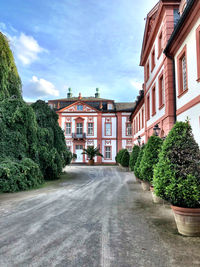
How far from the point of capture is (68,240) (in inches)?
145

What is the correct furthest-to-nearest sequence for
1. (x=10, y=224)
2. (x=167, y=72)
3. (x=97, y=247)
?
1. (x=167, y=72)
2. (x=10, y=224)
3. (x=97, y=247)

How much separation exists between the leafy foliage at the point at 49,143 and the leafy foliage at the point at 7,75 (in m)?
2.62

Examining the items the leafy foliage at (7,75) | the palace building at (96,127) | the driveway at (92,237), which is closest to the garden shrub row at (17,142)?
the leafy foliage at (7,75)

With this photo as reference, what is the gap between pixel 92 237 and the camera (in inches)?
151

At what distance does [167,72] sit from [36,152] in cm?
785

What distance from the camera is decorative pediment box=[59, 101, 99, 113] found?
35.2m

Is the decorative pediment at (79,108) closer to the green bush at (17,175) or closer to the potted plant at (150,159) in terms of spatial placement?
the green bush at (17,175)

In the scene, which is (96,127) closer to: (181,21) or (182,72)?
(182,72)

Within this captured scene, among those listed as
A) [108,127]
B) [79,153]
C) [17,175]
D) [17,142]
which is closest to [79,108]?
[108,127]

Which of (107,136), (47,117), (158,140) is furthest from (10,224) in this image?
(107,136)

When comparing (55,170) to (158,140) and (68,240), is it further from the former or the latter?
(68,240)

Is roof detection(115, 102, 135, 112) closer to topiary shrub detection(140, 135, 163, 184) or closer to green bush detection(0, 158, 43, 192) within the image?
green bush detection(0, 158, 43, 192)

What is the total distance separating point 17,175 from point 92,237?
19.5 feet

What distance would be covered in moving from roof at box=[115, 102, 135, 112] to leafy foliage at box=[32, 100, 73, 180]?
20744mm
